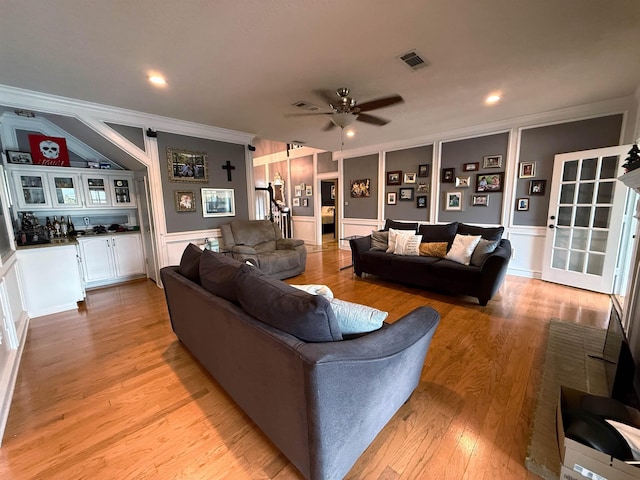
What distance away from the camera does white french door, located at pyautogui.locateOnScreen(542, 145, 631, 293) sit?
11.0 ft

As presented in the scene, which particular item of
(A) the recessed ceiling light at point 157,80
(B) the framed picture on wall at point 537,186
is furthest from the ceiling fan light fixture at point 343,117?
(B) the framed picture on wall at point 537,186

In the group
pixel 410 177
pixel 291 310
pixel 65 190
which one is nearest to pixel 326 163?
pixel 410 177

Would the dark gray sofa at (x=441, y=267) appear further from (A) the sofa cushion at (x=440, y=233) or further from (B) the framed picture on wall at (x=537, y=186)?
(B) the framed picture on wall at (x=537, y=186)

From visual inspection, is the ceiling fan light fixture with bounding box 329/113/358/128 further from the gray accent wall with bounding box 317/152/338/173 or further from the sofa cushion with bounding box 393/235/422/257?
the gray accent wall with bounding box 317/152/338/173

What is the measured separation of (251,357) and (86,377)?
1661 mm

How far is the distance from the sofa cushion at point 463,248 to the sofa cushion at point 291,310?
2890 mm

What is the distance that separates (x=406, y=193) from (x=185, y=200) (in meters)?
4.23

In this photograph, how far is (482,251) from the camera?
130 inches

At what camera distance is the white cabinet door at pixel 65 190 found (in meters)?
3.86

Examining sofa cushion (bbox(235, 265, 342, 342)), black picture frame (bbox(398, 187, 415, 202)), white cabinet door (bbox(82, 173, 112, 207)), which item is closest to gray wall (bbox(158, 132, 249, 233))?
white cabinet door (bbox(82, 173, 112, 207))

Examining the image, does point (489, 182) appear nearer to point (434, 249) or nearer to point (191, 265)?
point (434, 249)

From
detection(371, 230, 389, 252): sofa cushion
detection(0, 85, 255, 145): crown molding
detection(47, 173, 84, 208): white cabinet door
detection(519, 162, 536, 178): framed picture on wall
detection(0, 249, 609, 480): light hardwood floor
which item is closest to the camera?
detection(0, 249, 609, 480): light hardwood floor

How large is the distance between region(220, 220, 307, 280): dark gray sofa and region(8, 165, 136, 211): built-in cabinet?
6.15ft

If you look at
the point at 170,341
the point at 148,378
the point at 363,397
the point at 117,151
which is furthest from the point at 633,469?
the point at 117,151
